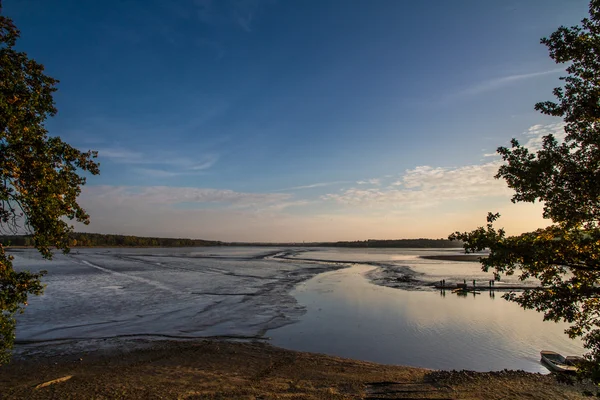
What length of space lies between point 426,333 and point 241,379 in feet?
43.1

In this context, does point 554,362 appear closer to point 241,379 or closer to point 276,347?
point 276,347

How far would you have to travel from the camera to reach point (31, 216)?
24.5ft

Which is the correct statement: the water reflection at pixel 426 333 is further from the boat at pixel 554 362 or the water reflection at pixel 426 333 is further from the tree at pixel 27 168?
the tree at pixel 27 168

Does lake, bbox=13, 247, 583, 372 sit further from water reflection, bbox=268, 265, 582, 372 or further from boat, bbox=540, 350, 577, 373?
boat, bbox=540, 350, 577, 373

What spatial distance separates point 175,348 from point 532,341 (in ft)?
63.9

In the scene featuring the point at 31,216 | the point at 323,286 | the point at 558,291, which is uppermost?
the point at 31,216

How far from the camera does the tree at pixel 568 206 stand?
263 inches

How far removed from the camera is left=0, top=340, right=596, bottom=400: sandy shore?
10102 mm

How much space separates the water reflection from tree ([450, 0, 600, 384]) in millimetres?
9280

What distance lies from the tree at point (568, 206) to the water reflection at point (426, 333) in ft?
30.4

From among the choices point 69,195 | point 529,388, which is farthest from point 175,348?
point 529,388

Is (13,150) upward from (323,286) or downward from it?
upward

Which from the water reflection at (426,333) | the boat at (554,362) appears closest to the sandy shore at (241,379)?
the boat at (554,362)

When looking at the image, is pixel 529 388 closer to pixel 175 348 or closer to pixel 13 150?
pixel 175 348
